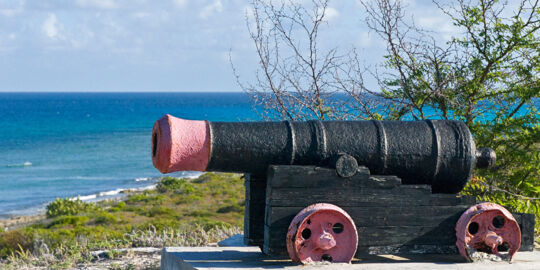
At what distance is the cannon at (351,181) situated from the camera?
14.7 ft

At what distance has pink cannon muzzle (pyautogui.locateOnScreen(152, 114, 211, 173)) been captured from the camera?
14.5 feet

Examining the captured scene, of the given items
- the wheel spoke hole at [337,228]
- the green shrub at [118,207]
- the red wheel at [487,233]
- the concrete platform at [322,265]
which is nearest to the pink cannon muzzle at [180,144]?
the concrete platform at [322,265]

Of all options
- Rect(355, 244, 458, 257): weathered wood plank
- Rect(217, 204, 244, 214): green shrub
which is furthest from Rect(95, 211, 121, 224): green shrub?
Rect(355, 244, 458, 257): weathered wood plank

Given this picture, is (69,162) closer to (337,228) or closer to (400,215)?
(337,228)

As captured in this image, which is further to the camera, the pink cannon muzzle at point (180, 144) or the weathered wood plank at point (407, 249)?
the weathered wood plank at point (407, 249)

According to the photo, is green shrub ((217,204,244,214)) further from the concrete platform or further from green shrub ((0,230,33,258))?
the concrete platform

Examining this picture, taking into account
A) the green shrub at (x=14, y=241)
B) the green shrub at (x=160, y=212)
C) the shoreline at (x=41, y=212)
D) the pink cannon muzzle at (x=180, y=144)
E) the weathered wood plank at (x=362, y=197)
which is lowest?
the shoreline at (x=41, y=212)

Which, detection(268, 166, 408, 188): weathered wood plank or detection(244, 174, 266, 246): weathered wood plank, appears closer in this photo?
detection(268, 166, 408, 188): weathered wood plank

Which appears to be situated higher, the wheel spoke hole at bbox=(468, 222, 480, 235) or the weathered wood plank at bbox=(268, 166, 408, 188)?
the weathered wood plank at bbox=(268, 166, 408, 188)

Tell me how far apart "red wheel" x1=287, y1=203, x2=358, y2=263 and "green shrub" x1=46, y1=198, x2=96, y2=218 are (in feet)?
75.3

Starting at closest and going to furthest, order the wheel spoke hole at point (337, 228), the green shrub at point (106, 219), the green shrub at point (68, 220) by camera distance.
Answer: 1. the wheel spoke hole at point (337, 228)
2. the green shrub at point (68, 220)
3. the green shrub at point (106, 219)

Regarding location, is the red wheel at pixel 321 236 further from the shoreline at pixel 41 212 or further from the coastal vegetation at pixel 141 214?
the shoreline at pixel 41 212

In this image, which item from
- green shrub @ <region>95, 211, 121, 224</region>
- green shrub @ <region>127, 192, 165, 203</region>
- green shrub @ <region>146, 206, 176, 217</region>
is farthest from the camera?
green shrub @ <region>127, 192, 165, 203</region>

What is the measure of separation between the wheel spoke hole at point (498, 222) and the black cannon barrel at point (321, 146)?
33cm
